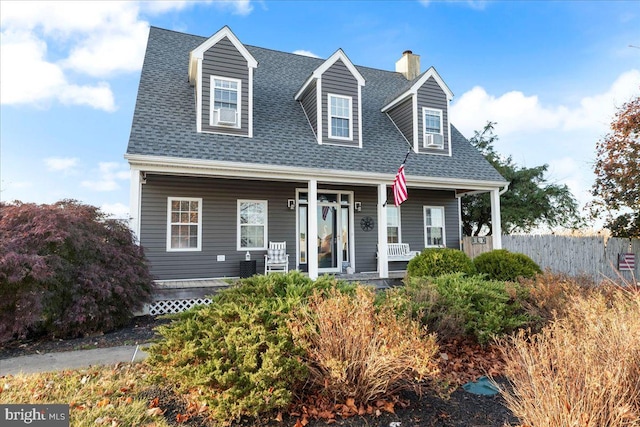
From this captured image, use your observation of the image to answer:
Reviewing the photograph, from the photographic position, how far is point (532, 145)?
1583 cm

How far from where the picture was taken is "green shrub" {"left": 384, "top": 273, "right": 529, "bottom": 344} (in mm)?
4598

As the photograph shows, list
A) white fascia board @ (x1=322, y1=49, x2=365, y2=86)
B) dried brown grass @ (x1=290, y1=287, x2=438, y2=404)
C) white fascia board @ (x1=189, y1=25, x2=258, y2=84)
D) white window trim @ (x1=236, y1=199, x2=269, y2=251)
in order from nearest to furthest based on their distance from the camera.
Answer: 1. dried brown grass @ (x1=290, y1=287, x2=438, y2=404)
2. white fascia board @ (x1=189, y1=25, x2=258, y2=84)
3. white window trim @ (x1=236, y1=199, x2=269, y2=251)
4. white fascia board @ (x1=322, y1=49, x2=365, y2=86)

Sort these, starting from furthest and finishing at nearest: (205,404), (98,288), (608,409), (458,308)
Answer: (98,288) → (458,308) → (205,404) → (608,409)

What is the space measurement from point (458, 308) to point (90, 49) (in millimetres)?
11343

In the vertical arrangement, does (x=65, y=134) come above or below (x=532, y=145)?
below

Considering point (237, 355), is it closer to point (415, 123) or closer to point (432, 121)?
point (415, 123)

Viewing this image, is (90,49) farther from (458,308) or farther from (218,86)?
(458,308)

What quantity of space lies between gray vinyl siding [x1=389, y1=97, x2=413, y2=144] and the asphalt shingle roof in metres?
0.22

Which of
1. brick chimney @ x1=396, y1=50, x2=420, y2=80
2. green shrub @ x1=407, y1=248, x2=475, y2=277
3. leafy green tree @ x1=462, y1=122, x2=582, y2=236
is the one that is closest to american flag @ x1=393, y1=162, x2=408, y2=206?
green shrub @ x1=407, y1=248, x2=475, y2=277

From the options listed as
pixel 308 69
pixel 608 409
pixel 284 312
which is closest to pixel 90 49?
pixel 308 69

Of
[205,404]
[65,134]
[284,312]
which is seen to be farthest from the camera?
[65,134]

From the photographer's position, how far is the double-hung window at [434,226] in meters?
12.4

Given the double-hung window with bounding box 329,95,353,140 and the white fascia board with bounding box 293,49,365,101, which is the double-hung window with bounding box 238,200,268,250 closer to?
the double-hung window with bounding box 329,95,353,140

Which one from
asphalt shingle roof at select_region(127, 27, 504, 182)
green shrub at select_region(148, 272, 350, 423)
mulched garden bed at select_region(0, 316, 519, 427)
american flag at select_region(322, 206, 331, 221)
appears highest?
asphalt shingle roof at select_region(127, 27, 504, 182)
